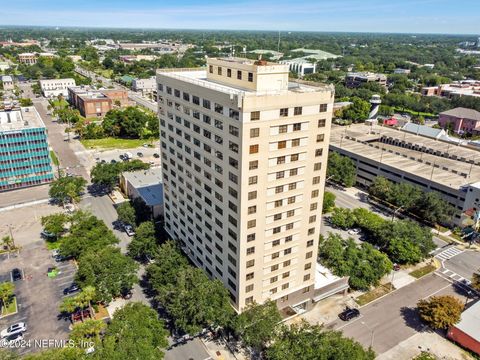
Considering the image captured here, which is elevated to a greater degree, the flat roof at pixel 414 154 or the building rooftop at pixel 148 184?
the flat roof at pixel 414 154

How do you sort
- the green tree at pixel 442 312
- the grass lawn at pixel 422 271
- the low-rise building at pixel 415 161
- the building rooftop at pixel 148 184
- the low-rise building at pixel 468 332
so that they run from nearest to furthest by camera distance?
1. the low-rise building at pixel 468 332
2. the green tree at pixel 442 312
3. the grass lawn at pixel 422 271
4. the building rooftop at pixel 148 184
5. the low-rise building at pixel 415 161

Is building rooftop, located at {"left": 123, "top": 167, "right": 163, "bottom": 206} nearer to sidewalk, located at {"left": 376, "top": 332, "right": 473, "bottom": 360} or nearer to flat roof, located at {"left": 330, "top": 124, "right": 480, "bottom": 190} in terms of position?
sidewalk, located at {"left": 376, "top": 332, "right": 473, "bottom": 360}

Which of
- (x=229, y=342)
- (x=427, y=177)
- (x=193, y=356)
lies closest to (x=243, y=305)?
(x=229, y=342)

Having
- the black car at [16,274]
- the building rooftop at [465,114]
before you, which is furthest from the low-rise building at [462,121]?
the black car at [16,274]

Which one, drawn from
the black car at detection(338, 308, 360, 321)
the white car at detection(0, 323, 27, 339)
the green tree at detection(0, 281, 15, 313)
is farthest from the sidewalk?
the green tree at detection(0, 281, 15, 313)

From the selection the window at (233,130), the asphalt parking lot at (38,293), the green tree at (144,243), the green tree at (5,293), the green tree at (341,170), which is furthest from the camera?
the green tree at (341,170)

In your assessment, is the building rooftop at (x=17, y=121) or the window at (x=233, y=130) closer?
the window at (x=233, y=130)

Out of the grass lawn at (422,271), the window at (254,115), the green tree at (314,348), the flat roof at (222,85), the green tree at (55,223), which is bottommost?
the grass lawn at (422,271)

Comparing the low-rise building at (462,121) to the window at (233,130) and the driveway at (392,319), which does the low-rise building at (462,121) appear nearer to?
the driveway at (392,319)
